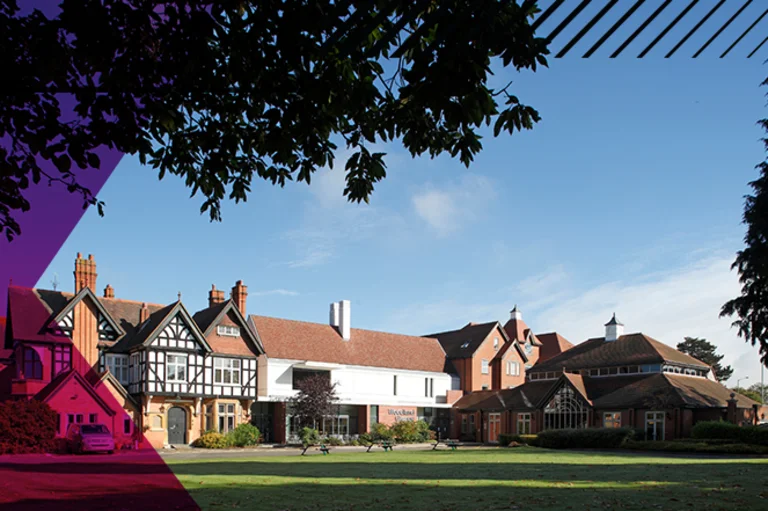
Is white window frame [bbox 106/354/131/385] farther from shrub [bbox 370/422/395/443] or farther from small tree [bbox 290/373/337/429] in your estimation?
shrub [bbox 370/422/395/443]

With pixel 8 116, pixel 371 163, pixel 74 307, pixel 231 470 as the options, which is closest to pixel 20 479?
pixel 231 470

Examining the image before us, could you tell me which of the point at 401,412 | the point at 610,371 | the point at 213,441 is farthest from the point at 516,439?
the point at 213,441

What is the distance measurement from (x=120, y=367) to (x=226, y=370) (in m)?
6.39

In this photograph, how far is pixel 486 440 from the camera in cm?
5394

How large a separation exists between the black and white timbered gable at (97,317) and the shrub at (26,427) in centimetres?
660

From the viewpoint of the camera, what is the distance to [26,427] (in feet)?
109

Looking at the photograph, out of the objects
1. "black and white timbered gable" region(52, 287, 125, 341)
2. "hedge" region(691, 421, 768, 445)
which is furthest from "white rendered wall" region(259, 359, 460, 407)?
"hedge" region(691, 421, 768, 445)

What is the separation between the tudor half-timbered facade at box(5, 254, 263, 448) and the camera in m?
38.9

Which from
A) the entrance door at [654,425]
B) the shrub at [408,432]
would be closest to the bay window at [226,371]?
the shrub at [408,432]

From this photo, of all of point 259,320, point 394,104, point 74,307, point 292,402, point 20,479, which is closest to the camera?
point 394,104

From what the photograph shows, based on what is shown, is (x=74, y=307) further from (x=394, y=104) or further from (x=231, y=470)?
(x=394, y=104)

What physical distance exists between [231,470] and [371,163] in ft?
51.5

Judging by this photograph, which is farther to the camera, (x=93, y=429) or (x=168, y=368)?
(x=168, y=368)

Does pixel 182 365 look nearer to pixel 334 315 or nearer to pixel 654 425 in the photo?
pixel 334 315
